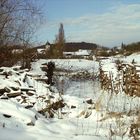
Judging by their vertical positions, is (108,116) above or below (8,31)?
below

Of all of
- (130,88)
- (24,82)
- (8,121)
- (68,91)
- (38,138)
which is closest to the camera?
(38,138)

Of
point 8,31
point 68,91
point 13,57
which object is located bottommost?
point 68,91

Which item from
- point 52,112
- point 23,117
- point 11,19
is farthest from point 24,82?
point 11,19

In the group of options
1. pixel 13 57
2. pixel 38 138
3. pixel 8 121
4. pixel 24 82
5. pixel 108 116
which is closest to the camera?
pixel 38 138

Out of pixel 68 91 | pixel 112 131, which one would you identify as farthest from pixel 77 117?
pixel 68 91

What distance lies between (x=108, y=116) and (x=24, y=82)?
10.4ft

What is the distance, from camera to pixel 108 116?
795cm

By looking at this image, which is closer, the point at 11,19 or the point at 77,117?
the point at 77,117

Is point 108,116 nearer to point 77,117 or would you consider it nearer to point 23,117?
point 77,117

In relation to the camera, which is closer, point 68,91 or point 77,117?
point 77,117

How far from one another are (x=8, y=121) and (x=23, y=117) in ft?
1.13

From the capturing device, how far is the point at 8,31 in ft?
47.6

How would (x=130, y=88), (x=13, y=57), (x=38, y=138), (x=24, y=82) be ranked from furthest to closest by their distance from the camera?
(x=13, y=57), (x=130, y=88), (x=24, y=82), (x=38, y=138)

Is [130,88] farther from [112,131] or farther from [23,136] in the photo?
[23,136]
